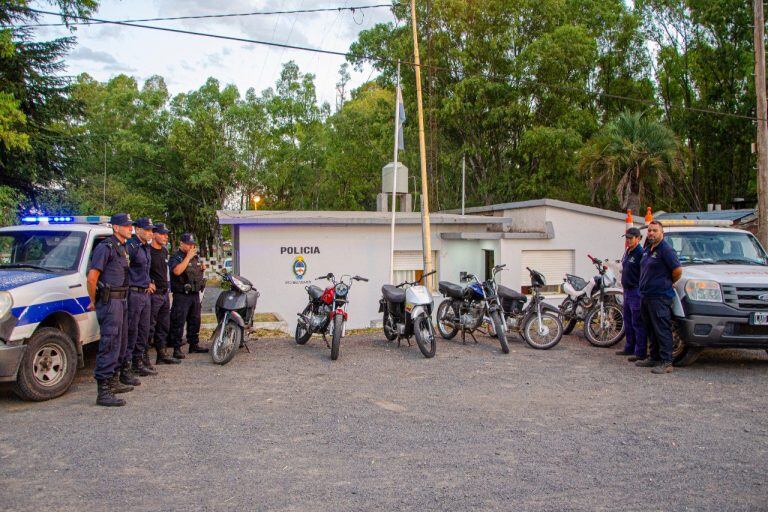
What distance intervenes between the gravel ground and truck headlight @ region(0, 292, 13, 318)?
102 cm

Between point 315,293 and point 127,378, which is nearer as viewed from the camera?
point 127,378

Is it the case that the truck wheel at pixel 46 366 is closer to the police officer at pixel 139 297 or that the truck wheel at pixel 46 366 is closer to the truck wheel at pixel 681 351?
the police officer at pixel 139 297

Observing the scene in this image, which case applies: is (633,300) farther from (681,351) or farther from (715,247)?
(715,247)

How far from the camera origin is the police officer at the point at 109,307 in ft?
21.9

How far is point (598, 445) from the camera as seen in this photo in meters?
5.46

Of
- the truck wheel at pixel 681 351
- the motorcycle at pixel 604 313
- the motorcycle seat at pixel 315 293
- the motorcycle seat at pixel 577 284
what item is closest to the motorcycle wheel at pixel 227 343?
the motorcycle seat at pixel 315 293

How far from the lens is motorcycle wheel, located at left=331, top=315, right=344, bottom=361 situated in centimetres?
915

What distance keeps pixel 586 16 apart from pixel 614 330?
2925 centimetres

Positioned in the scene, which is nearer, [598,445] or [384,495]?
[384,495]

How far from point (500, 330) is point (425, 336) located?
49.6 inches

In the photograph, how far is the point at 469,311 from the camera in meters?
10.6

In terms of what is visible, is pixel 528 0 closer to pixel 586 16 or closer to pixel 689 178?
pixel 586 16

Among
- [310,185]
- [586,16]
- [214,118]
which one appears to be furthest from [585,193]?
[214,118]

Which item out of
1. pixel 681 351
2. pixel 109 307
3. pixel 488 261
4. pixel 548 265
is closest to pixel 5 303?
pixel 109 307
